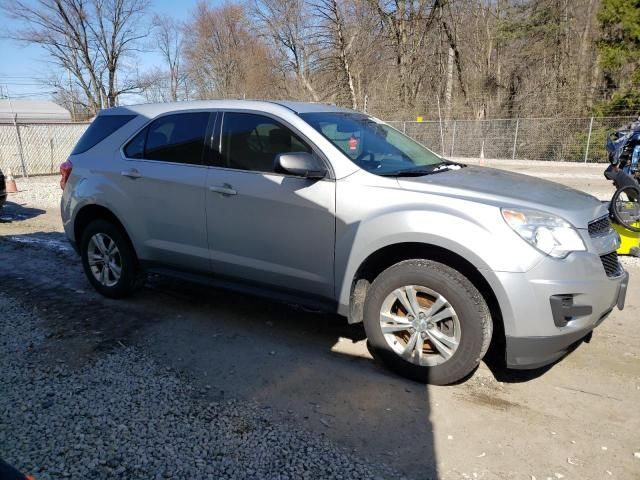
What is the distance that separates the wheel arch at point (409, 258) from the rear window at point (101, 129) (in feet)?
9.21

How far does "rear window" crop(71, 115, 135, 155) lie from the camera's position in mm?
4848

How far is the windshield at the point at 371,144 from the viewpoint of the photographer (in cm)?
373

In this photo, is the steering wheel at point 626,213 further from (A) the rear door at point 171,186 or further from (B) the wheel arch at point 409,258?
(A) the rear door at point 171,186

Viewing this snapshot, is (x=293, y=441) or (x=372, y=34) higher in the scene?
(x=372, y=34)

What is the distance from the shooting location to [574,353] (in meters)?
3.81

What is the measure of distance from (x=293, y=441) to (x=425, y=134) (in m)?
20.5

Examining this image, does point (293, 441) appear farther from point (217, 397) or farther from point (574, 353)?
point (574, 353)

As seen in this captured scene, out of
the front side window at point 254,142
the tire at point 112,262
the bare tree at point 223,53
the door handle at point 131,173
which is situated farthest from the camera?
the bare tree at point 223,53

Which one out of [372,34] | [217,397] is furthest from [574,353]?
[372,34]

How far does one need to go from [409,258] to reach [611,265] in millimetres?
1296

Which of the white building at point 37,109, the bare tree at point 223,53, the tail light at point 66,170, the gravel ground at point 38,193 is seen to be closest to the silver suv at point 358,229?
the tail light at point 66,170

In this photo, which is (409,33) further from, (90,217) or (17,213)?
(90,217)

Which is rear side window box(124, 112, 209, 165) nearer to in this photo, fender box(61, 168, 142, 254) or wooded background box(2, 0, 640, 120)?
fender box(61, 168, 142, 254)

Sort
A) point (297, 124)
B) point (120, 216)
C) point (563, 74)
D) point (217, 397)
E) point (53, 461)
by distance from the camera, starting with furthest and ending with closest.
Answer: point (563, 74) < point (120, 216) < point (297, 124) < point (217, 397) < point (53, 461)
